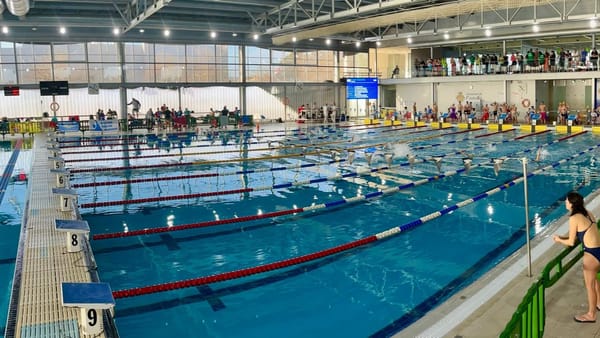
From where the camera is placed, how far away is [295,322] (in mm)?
A: 4824

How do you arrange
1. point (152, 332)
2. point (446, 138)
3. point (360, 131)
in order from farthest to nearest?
Answer: point (360, 131) < point (446, 138) < point (152, 332)

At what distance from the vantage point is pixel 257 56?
100 feet

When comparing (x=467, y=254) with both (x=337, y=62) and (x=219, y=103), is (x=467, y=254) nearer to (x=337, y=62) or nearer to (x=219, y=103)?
(x=219, y=103)

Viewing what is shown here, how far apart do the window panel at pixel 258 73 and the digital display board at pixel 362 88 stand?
467 cm

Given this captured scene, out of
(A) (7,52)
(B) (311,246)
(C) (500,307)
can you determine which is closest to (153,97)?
(A) (7,52)

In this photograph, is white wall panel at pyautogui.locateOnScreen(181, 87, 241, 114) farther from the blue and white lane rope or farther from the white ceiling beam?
the blue and white lane rope

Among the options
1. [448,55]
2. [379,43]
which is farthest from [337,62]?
[448,55]

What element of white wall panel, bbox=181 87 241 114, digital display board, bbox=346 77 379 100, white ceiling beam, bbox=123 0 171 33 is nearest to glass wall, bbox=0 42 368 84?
white wall panel, bbox=181 87 241 114

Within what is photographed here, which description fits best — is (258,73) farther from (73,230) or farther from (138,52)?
(73,230)

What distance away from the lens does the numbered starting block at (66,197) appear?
6.65 m

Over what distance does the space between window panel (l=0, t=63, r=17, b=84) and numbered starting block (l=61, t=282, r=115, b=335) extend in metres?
25.0

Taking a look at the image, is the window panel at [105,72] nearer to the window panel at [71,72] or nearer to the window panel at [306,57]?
the window panel at [71,72]

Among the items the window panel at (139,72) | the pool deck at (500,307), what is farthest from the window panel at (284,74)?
the pool deck at (500,307)

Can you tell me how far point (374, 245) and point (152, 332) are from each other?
3.27m
